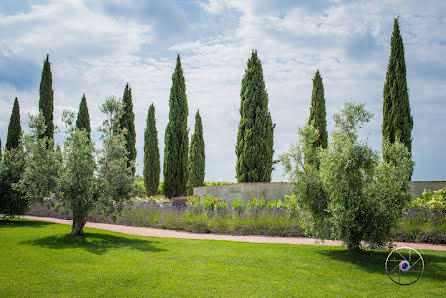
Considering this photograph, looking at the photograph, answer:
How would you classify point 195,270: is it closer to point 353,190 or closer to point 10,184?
point 353,190

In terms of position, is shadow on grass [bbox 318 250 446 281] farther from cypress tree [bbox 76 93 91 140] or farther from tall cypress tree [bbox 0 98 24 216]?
cypress tree [bbox 76 93 91 140]

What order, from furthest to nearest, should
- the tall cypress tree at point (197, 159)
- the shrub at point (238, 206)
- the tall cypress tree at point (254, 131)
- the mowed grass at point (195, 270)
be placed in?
the tall cypress tree at point (197, 159)
the tall cypress tree at point (254, 131)
the shrub at point (238, 206)
the mowed grass at point (195, 270)

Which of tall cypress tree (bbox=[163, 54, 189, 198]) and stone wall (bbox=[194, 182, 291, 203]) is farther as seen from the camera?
tall cypress tree (bbox=[163, 54, 189, 198])

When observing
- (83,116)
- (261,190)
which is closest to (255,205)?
(261,190)

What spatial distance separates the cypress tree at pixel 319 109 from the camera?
22.6 m

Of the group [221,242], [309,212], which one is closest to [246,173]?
[221,242]

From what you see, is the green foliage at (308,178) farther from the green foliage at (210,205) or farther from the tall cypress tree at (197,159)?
the tall cypress tree at (197,159)

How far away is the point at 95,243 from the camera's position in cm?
973

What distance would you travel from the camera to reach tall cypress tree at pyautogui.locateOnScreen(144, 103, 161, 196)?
30562mm

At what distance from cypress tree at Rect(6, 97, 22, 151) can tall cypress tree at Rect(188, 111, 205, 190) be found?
14434mm

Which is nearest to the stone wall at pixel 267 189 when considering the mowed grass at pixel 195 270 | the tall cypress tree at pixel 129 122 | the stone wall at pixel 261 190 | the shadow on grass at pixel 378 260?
the stone wall at pixel 261 190

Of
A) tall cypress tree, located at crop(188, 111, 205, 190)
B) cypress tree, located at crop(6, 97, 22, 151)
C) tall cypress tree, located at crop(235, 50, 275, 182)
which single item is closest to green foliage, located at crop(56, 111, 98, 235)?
tall cypress tree, located at crop(235, 50, 275, 182)

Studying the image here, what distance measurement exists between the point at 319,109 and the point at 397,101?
17.0 feet

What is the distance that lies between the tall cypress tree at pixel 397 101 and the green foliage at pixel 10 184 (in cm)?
1658
